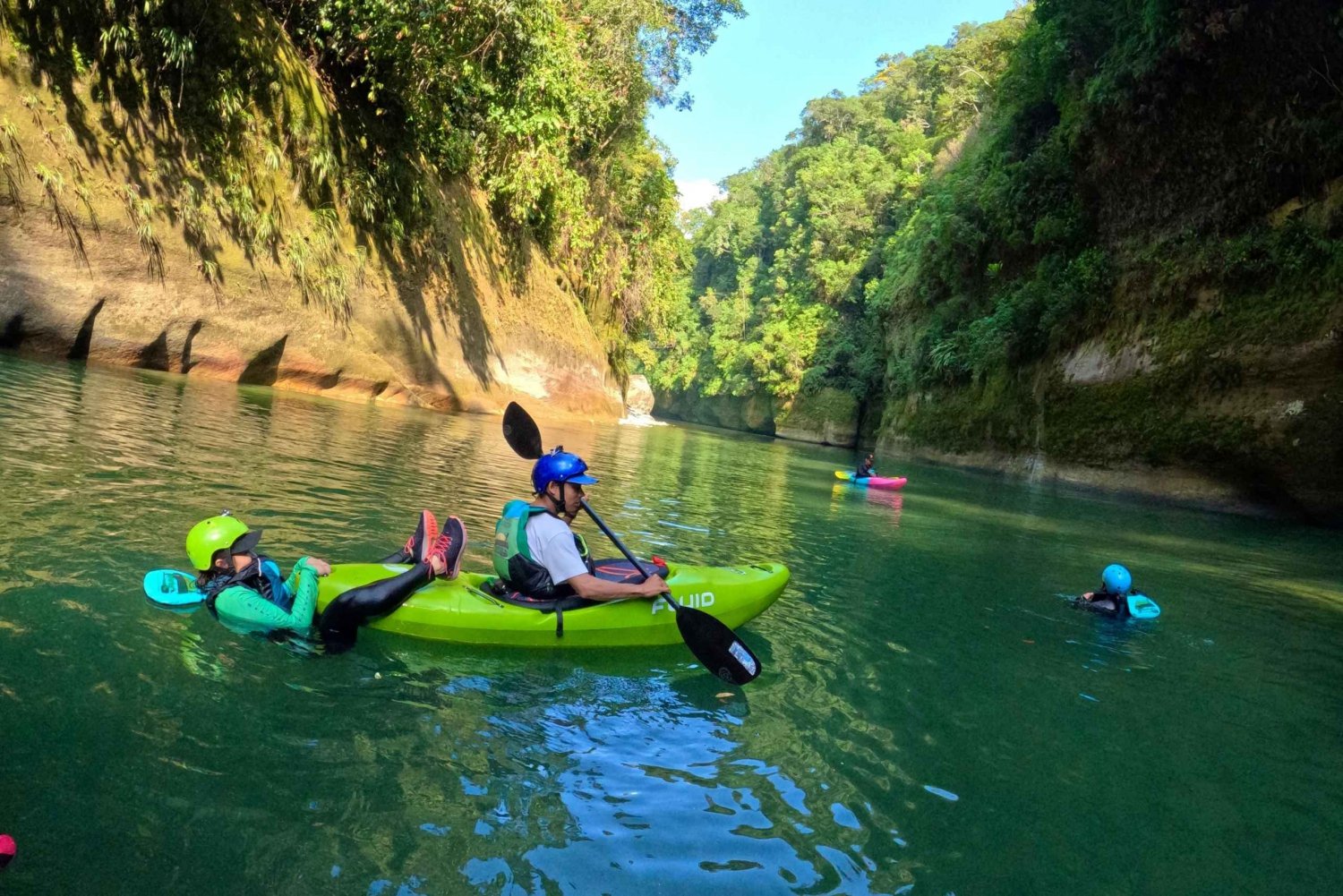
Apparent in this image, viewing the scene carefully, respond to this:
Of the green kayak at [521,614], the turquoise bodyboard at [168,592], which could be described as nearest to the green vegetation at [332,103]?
the turquoise bodyboard at [168,592]

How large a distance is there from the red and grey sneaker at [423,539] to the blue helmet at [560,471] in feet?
2.30

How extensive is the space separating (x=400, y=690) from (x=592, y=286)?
24.4 metres

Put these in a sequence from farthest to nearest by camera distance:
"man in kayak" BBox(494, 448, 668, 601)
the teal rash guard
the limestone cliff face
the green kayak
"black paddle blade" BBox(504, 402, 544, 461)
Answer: the limestone cliff face < "black paddle blade" BBox(504, 402, 544, 461) < "man in kayak" BBox(494, 448, 668, 601) < the green kayak < the teal rash guard

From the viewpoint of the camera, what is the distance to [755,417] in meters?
49.6

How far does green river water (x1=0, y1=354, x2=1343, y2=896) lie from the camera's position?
8.43 feet

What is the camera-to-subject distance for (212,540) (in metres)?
4.24

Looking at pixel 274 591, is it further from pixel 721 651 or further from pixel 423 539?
pixel 721 651

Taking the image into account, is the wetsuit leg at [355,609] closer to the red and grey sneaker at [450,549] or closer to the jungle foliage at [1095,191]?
the red and grey sneaker at [450,549]

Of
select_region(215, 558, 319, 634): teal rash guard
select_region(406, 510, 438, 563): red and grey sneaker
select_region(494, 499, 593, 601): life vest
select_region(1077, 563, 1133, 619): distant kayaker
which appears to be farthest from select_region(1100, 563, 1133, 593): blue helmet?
select_region(215, 558, 319, 634): teal rash guard

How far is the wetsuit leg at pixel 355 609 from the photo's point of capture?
4.10 m

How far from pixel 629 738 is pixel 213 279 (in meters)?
12.7

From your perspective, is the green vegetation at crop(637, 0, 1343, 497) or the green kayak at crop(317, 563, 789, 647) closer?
the green kayak at crop(317, 563, 789, 647)

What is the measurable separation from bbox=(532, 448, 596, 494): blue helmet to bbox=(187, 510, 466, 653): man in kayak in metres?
0.72

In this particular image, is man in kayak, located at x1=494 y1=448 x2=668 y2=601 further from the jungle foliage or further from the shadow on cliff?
the jungle foliage
